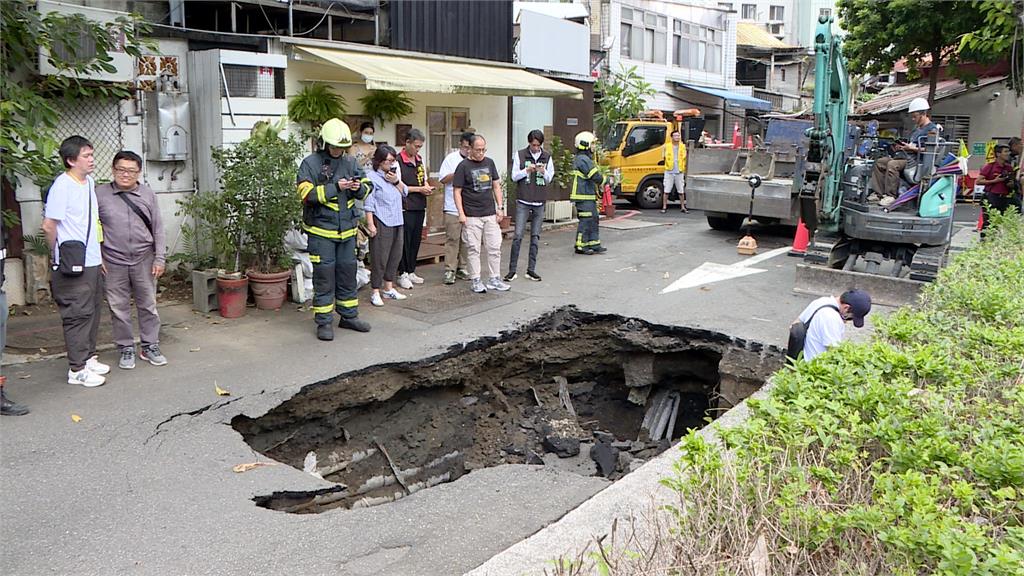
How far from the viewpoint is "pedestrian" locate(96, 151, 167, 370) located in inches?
244

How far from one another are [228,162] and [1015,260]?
7.40 meters

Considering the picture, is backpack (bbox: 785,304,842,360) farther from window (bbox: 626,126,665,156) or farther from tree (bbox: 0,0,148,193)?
window (bbox: 626,126,665,156)

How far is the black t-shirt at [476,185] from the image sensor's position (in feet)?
29.5

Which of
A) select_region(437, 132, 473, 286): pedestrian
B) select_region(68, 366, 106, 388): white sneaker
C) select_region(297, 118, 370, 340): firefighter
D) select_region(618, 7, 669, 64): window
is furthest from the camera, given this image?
select_region(618, 7, 669, 64): window

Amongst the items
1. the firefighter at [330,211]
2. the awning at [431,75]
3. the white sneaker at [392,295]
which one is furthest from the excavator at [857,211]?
the firefighter at [330,211]

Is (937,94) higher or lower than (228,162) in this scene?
higher

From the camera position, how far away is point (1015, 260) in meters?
7.04

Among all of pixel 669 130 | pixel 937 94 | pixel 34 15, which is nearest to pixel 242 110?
pixel 34 15

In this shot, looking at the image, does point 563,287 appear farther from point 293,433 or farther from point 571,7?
point 571,7

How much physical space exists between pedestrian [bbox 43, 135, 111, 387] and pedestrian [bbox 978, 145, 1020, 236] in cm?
1351

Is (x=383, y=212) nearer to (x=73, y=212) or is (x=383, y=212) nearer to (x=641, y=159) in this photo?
(x=73, y=212)

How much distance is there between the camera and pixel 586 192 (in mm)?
11469

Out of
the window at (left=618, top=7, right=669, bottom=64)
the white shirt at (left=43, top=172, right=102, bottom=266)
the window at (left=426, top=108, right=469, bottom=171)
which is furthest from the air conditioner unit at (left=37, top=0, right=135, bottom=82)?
the window at (left=618, top=7, right=669, bottom=64)

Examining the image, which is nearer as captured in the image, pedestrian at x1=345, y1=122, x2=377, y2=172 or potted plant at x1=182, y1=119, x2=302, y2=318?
potted plant at x1=182, y1=119, x2=302, y2=318
